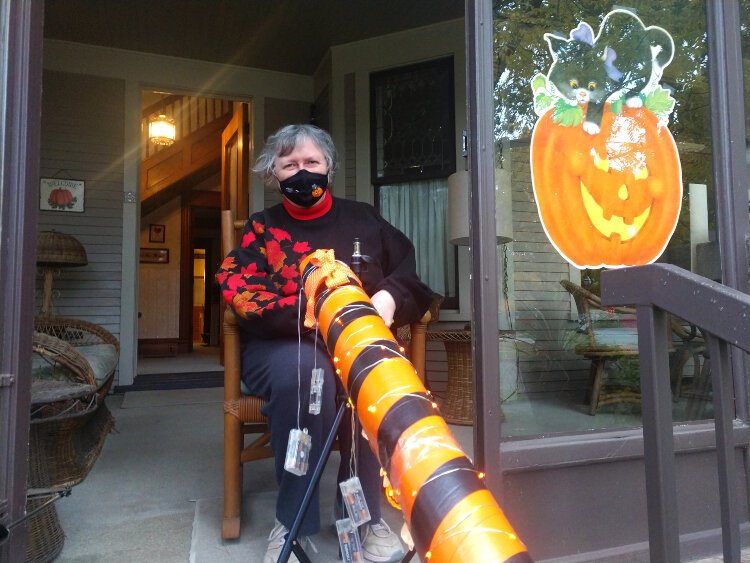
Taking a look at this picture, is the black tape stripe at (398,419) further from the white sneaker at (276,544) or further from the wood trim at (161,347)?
the wood trim at (161,347)

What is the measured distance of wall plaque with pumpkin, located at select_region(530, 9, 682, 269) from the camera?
1.68m

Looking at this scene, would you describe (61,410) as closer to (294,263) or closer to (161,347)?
(294,263)

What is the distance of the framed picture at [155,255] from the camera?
6695mm

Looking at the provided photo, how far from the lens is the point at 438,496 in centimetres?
68

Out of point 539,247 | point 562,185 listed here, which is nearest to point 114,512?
point 539,247

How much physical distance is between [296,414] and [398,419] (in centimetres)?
64

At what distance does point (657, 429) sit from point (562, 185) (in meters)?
1.08

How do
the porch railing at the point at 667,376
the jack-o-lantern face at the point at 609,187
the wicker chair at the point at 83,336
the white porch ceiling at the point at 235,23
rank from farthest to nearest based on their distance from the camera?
the white porch ceiling at the point at 235,23, the wicker chair at the point at 83,336, the jack-o-lantern face at the point at 609,187, the porch railing at the point at 667,376

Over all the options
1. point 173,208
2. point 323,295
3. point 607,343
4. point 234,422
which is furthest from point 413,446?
point 173,208

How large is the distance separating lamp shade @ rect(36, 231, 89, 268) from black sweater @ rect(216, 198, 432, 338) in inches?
101

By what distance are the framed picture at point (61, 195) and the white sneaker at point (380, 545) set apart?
377 cm

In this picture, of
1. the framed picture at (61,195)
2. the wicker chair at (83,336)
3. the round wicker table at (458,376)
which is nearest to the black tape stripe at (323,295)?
the round wicker table at (458,376)

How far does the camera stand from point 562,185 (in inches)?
66.6

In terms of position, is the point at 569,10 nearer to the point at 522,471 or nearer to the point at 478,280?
the point at 478,280
